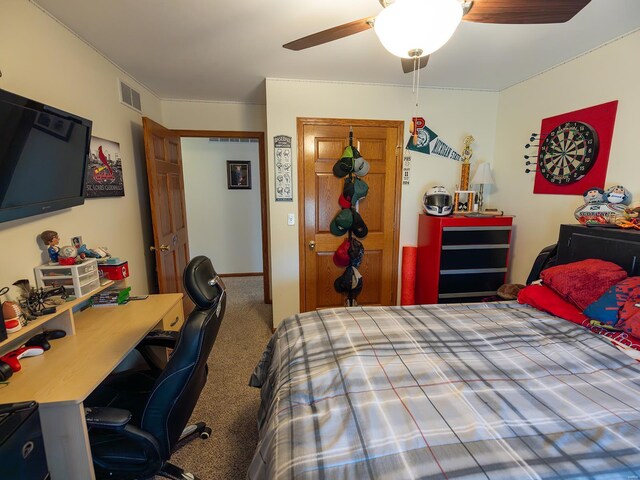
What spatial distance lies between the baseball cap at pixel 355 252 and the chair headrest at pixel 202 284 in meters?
1.63

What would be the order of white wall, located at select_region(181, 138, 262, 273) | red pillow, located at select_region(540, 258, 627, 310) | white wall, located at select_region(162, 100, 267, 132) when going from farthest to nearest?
white wall, located at select_region(181, 138, 262, 273)
white wall, located at select_region(162, 100, 267, 132)
red pillow, located at select_region(540, 258, 627, 310)

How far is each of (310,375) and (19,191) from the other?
1471mm

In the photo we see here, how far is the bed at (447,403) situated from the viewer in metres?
0.78

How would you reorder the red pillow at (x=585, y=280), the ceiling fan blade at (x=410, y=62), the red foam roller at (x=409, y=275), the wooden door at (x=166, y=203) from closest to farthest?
the ceiling fan blade at (x=410, y=62) < the red pillow at (x=585, y=280) < the wooden door at (x=166, y=203) < the red foam roller at (x=409, y=275)

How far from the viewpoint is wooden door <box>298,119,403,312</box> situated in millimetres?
2730

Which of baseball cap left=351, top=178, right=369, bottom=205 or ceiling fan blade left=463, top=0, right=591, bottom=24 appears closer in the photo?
ceiling fan blade left=463, top=0, right=591, bottom=24

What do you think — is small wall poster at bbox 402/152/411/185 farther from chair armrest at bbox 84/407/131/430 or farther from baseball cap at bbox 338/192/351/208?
chair armrest at bbox 84/407/131/430

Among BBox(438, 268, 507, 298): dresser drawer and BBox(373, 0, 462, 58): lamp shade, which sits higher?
BBox(373, 0, 462, 58): lamp shade

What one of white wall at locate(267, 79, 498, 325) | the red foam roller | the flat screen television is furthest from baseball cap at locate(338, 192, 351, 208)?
the flat screen television

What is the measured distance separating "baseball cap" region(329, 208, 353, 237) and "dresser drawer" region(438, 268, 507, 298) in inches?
37.6

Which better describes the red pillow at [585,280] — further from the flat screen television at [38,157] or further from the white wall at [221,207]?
the white wall at [221,207]

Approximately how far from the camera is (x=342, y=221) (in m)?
2.71

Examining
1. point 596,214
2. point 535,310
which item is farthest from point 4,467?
point 596,214

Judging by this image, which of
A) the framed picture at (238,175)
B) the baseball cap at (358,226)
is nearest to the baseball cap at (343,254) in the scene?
the baseball cap at (358,226)
